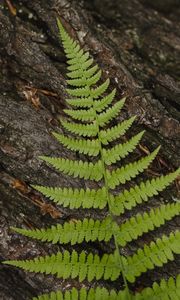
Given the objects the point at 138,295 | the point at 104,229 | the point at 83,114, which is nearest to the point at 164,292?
the point at 138,295

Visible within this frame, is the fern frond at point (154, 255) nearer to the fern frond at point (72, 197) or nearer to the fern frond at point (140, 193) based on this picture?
the fern frond at point (140, 193)

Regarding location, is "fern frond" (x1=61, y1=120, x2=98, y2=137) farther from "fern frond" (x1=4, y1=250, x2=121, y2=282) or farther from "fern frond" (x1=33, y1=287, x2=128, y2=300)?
"fern frond" (x1=33, y1=287, x2=128, y2=300)

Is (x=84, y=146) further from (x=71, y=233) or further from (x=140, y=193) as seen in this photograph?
(x=71, y=233)

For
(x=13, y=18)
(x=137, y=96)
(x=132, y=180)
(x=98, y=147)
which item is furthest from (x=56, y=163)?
(x=13, y=18)

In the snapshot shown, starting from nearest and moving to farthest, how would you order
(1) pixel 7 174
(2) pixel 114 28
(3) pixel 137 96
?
1. (1) pixel 7 174
2. (3) pixel 137 96
3. (2) pixel 114 28

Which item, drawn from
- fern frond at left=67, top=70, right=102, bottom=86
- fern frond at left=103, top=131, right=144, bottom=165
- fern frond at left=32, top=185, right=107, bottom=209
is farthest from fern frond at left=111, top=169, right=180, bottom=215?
fern frond at left=67, top=70, right=102, bottom=86

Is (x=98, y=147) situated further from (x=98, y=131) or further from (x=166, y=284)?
(x=166, y=284)

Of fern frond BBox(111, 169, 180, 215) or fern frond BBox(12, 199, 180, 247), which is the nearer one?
fern frond BBox(12, 199, 180, 247)
